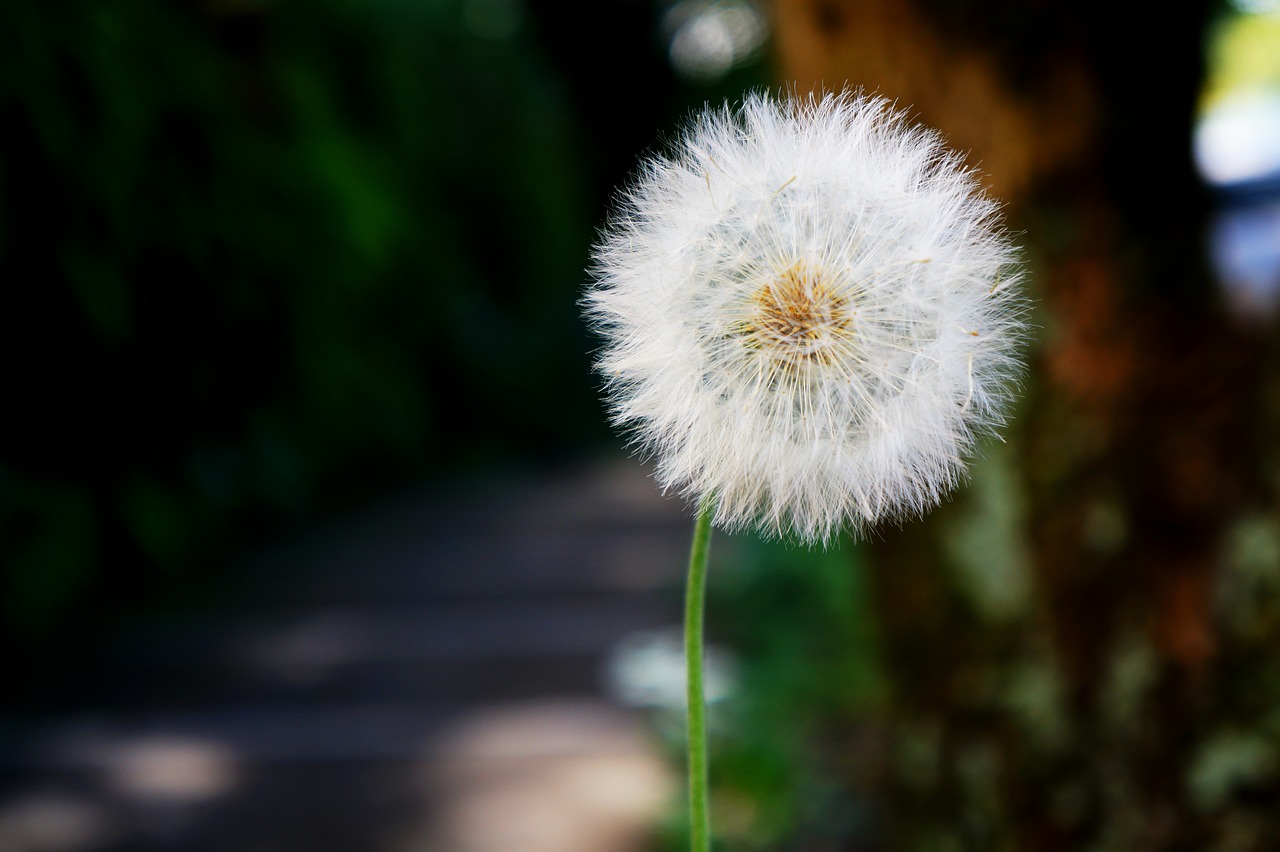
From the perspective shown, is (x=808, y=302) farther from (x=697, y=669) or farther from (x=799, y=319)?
(x=697, y=669)

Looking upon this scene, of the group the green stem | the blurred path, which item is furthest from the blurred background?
the green stem

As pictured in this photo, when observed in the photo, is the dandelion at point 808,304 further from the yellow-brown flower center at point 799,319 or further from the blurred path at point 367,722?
the blurred path at point 367,722

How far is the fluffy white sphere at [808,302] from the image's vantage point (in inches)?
29.1

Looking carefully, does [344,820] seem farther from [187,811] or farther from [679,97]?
[679,97]

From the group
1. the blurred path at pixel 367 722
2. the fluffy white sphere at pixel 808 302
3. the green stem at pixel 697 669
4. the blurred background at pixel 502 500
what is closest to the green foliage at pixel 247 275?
the blurred background at pixel 502 500

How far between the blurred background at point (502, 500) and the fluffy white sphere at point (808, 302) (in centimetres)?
116

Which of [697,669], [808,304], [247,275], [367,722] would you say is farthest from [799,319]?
[247,275]

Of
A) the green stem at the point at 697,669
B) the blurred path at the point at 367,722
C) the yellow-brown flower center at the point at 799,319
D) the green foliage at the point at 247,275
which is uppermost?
the green foliage at the point at 247,275

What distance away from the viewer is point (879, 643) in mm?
2410

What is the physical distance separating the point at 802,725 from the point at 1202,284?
85.2 inches

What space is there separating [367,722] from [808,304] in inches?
140

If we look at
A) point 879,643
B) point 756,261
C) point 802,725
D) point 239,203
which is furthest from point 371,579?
point 756,261

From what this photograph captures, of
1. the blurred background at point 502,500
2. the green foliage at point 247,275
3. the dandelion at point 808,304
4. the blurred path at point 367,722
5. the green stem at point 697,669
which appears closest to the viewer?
the green stem at point 697,669

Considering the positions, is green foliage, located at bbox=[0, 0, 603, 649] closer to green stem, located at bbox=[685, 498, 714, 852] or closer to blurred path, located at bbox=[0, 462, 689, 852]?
blurred path, located at bbox=[0, 462, 689, 852]
